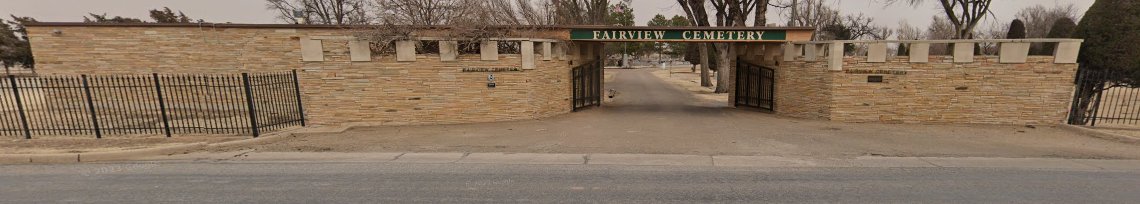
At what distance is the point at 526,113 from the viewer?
10008 mm

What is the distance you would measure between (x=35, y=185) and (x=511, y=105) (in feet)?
22.2

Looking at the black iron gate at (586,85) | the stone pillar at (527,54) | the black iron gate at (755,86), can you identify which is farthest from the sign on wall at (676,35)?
the black iron gate at (755,86)

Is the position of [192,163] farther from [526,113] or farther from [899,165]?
[899,165]

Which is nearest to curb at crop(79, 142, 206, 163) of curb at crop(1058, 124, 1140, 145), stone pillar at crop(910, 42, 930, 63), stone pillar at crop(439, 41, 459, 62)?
stone pillar at crop(439, 41, 459, 62)

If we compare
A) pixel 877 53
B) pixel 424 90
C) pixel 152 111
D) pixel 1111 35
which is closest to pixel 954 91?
pixel 877 53

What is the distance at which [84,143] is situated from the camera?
22.7 feet

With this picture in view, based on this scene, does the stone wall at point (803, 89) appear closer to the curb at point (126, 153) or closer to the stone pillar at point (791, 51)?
the stone pillar at point (791, 51)

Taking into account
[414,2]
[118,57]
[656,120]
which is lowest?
[656,120]

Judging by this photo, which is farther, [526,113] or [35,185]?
[526,113]

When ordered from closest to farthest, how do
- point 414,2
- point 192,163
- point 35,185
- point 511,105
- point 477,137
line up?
point 35,185
point 192,163
point 477,137
point 511,105
point 414,2

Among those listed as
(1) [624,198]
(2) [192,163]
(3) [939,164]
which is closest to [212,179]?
(2) [192,163]

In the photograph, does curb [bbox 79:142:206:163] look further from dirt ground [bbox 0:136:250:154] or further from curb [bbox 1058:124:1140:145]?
curb [bbox 1058:124:1140:145]

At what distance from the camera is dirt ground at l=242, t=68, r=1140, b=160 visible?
6516 mm

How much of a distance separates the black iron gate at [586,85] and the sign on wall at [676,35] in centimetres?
145
